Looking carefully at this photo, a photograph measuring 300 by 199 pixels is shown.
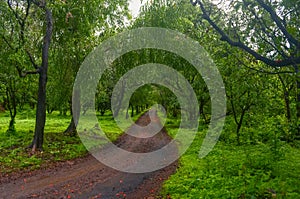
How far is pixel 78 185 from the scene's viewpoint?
10.6 metres

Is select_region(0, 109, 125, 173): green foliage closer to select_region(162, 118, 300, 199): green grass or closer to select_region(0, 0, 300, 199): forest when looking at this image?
select_region(0, 0, 300, 199): forest

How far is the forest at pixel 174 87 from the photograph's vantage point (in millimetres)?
8468

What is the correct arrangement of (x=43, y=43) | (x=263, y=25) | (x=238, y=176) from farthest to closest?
(x=43, y=43) < (x=238, y=176) < (x=263, y=25)

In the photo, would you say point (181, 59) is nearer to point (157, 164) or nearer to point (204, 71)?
point (204, 71)

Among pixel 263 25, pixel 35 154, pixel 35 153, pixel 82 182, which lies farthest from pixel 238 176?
pixel 35 153

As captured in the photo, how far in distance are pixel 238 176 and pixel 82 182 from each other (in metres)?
5.96

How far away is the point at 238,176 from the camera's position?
1009 centimetres

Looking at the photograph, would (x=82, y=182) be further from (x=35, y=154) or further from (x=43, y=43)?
(x=43, y=43)

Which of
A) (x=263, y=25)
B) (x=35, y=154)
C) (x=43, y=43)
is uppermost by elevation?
(x=43, y=43)

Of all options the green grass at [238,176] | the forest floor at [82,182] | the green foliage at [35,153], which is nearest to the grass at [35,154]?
the green foliage at [35,153]

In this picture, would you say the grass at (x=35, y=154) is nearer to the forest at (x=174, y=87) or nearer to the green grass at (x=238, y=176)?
the forest at (x=174, y=87)

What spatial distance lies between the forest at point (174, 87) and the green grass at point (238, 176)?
0.14 ft

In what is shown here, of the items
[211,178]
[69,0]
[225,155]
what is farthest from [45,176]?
[69,0]

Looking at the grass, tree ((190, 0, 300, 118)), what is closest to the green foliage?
the grass
